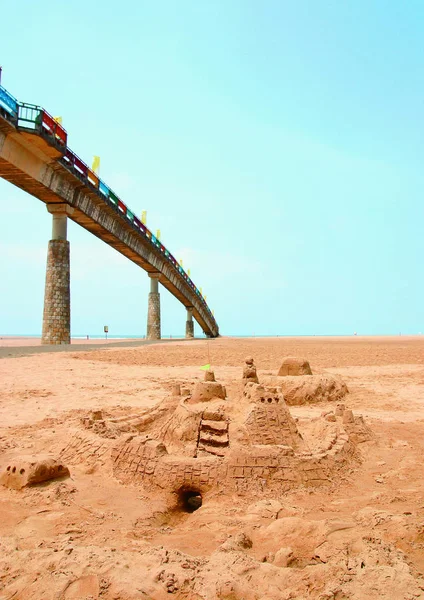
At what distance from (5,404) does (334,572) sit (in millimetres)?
7094

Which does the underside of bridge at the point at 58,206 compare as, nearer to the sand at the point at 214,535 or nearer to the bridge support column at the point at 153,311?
the bridge support column at the point at 153,311

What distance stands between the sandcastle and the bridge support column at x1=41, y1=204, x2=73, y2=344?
16.7m

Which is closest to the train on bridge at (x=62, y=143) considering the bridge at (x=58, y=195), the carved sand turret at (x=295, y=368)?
the bridge at (x=58, y=195)

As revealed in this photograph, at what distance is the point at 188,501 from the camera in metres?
4.22

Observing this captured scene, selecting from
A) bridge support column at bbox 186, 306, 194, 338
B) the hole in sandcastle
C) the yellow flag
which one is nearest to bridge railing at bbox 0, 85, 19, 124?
the yellow flag

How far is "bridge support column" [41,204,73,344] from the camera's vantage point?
70.6 ft

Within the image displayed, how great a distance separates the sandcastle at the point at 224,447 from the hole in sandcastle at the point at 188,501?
0.02 m

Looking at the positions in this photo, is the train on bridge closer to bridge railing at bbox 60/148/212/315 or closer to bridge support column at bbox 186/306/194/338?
bridge railing at bbox 60/148/212/315

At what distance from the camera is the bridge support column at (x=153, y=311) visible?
36938 mm

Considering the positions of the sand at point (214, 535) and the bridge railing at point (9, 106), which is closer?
the sand at point (214, 535)

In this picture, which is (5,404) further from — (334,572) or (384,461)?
(334,572)

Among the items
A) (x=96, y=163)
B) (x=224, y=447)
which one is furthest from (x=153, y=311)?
(x=224, y=447)

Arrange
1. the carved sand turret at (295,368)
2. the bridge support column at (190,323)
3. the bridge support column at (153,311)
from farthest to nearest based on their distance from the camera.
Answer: the bridge support column at (190,323), the bridge support column at (153,311), the carved sand turret at (295,368)

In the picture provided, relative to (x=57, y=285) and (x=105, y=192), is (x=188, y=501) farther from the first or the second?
(x=105, y=192)
